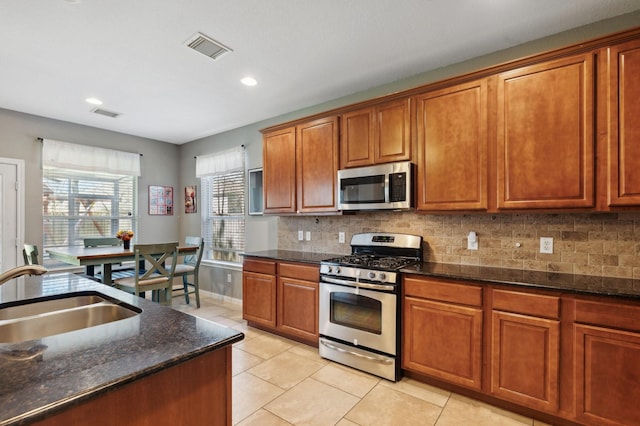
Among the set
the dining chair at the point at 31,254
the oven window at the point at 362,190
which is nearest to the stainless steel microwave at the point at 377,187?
the oven window at the point at 362,190

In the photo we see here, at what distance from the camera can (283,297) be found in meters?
3.31

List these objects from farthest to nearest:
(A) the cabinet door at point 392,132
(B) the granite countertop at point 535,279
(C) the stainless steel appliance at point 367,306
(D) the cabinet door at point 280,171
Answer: (D) the cabinet door at point 280,171 → (A) the cabinet door at point 392,132 → (C) the stainless steel appliance at point 367,306 → (B) the granite countertop at point 535,279

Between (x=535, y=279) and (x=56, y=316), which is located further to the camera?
(x=535, y=279)

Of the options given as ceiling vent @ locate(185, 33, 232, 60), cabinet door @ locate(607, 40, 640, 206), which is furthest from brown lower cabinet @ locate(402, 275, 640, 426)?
ceiling vent @ locate(185, 33, 232, 60)

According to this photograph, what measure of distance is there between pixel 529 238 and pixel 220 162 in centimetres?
410

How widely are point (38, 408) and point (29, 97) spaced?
423cm

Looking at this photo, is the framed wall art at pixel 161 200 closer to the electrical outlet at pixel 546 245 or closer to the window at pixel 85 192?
the window at pixel 85 192

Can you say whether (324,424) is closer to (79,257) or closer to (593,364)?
(593,364)

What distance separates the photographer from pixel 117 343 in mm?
994

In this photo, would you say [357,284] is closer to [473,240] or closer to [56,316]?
[473,240]

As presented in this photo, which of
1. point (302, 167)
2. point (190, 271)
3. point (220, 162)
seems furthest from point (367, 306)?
point (220, 162)

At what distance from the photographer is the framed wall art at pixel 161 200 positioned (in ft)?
17.5

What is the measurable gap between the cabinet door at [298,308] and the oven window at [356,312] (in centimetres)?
26

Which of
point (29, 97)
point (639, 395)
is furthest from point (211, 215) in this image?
point (639, 395)
